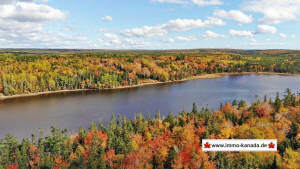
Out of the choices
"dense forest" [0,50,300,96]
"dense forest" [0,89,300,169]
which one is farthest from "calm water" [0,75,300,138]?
"dense forest" [0,89,300,169]

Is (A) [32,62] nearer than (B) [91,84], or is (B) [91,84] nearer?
(B) [91,84]

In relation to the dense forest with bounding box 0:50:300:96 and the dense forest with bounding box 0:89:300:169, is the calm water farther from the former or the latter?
the dense forest with bounding box 0:89:300:169

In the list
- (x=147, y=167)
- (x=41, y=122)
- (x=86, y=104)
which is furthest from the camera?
(x=86, y=104)

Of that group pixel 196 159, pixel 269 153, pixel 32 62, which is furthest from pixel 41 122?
pixel 32 62

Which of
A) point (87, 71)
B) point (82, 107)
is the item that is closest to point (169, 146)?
point (82, 107)

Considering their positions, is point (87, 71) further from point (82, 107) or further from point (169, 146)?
point (169, 146)

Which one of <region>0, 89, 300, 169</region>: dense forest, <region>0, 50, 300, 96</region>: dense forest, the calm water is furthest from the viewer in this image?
<region>0, 50, 300, 96</region>: dense forest

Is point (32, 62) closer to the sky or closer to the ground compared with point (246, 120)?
closer to the sky

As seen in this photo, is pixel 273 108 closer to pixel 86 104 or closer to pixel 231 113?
pixel 231 113
